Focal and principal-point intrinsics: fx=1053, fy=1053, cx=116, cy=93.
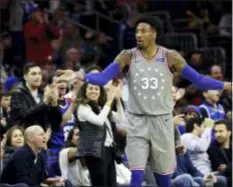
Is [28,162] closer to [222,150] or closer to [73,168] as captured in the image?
[73,168]

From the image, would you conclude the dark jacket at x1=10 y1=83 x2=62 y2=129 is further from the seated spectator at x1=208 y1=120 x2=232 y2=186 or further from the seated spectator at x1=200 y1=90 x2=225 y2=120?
the seated spectator at x1=200 y1=90 x2=225 y2=120

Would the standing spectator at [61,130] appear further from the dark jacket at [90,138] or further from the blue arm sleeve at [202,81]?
the blue arm sleeve at [202,81]

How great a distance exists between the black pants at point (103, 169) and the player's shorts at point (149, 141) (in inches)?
65.1

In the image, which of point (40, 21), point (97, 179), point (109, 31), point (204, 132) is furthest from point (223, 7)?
point (97, 179)

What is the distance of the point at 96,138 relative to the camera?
1209cm

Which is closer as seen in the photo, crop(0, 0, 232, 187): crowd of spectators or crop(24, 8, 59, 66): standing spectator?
crop(0, 0, 232, 187): crowd of spectators

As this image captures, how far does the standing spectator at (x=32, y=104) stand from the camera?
12133mm

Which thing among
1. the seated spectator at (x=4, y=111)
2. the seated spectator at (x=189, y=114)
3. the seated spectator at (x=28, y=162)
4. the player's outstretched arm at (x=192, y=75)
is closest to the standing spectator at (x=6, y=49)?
the seated spectator at (x=4, y=111)

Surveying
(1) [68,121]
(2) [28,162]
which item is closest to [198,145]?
(1) [68,121]

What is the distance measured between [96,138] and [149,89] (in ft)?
6.48

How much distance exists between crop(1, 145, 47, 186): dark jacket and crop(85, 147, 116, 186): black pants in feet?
2.16

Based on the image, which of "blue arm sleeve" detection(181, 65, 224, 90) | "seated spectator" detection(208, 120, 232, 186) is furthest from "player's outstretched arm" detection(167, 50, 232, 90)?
"seated spectator" detection(208, 120, 232, 186)

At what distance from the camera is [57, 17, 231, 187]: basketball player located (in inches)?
405

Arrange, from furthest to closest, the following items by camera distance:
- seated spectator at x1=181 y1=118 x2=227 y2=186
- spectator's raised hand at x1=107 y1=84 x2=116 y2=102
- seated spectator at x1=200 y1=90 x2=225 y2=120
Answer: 1. seated spectator at x1=200 y1=90 x2=225 y2=120
2. seated spectator at x1=181 y1=118 x2=227 y2=186
3. spectator's raised hand at x1=107 y1=84 x2=116 y2=102
